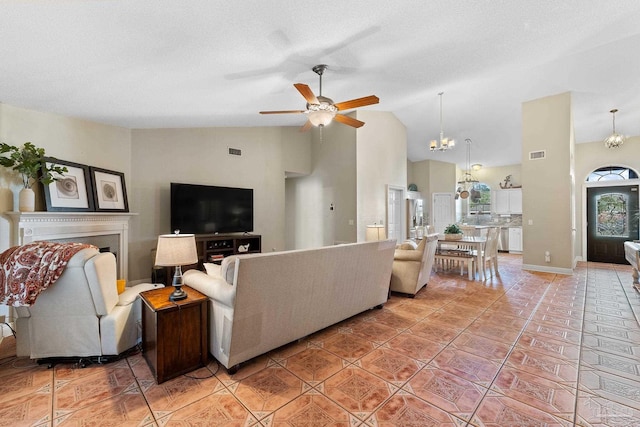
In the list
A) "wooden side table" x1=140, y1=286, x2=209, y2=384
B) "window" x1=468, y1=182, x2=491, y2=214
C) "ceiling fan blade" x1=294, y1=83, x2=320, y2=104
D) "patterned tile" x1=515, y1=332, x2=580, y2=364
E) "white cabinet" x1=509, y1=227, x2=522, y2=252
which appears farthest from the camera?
"window" x1=468, y1=182, x2=491, y2=214

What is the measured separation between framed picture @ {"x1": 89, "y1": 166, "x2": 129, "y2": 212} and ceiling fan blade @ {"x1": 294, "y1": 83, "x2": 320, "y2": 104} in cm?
324


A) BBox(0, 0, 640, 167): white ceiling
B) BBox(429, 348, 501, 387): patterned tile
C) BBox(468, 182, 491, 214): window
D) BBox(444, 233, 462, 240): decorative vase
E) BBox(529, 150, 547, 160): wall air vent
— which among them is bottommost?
BBox(429, 348, 501, 387): patterned tile

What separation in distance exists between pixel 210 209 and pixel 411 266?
3677 mm

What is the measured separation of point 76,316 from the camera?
2191mm

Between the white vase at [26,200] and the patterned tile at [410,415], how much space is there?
13.0 feet

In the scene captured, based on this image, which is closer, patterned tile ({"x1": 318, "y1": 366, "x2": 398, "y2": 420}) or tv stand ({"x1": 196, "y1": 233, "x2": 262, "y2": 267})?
patterned tile ({"x1": 318, "y1": 366, "x2": 398, "y2": 420})

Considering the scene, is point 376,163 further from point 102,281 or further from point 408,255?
point 102,281

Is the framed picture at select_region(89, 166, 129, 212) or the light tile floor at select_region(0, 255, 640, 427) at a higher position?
the framed picture at select_region(89, 166, 129, 212)

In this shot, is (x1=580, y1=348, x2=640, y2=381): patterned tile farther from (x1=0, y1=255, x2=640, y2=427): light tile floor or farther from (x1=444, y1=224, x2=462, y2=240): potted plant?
(x1=444, y1=224, x2=462, y2=240): potted plant

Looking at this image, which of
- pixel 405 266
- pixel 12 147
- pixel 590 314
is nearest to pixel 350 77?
pixel 405 266

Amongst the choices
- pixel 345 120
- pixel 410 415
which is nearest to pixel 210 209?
pixel 345 120

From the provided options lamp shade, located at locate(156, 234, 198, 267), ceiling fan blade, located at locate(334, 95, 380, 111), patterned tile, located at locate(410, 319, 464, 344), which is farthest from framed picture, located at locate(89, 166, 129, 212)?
patterned tile, located at locate(410, 319, 464, 344)

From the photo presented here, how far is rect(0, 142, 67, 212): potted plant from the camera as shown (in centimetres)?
294

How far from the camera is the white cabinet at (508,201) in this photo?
343 inches
